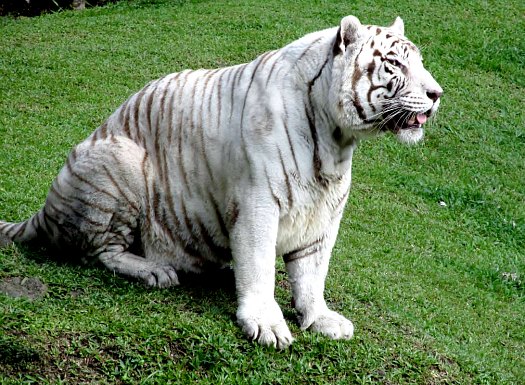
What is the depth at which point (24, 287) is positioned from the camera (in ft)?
16.3

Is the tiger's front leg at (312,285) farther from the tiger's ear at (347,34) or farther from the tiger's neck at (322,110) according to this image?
the tiger's ear at (347,34)

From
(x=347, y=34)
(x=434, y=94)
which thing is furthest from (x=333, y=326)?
(x=347, y=34)

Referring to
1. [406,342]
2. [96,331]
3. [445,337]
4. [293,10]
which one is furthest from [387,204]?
[293,10]

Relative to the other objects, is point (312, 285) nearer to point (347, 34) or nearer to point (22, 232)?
point (347, 34)

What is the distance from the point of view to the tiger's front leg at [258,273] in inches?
182

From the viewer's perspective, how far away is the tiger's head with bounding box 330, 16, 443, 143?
461cm

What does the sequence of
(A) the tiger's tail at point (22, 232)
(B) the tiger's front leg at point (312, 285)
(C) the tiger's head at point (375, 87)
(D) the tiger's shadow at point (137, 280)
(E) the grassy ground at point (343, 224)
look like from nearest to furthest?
(E) the grassy ground at point (343, 224) → (C) the tiger's head at point (375, 87) → (B) the tiger's front leg at point (312, 285) → (D) the tiger's shadow at point (137, 280) → (A) the tiger's tail at point (22, 232)

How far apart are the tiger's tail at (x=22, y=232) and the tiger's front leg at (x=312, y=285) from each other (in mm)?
1664

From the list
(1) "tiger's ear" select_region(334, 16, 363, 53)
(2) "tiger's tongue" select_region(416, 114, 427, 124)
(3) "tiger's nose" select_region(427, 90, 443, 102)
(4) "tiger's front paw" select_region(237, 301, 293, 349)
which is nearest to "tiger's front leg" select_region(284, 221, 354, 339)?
(4) "tiger's front paw" select_region(237, 301, 293, 349)

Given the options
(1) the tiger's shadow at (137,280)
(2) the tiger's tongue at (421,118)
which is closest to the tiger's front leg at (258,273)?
(1) the tiger's shadow at (137,280)

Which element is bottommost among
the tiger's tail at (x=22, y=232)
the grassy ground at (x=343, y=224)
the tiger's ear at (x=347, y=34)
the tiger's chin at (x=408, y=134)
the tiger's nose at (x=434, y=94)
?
the grassy ground at (x=343, y=224)

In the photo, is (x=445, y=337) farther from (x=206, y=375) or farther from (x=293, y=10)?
(x=293, y=10)

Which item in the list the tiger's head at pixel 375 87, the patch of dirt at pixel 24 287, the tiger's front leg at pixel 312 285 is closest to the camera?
the tiger's head at pixel 375 87

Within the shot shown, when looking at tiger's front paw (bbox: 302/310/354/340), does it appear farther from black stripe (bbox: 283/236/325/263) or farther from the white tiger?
black stripe (bbox: 283/236/325/263)
